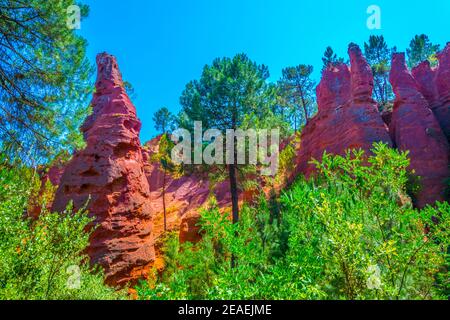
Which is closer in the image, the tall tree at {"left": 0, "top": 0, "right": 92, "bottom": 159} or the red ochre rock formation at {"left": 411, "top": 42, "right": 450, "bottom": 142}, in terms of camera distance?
the tall tree at {"left": 0, "top": 0, "right": 92, "bottom": 159}

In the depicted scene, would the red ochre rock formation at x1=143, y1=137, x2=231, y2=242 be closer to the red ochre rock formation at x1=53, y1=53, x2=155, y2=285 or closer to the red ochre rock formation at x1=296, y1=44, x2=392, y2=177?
the red ochre rock formation at x1=53, y1=53, x2=155, y2=285

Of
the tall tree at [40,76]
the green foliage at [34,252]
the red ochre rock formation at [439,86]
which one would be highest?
the red ochre rock formation at [439,86]

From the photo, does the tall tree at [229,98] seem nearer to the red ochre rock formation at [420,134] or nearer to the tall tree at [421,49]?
the red ochre rock formation at [420,134]

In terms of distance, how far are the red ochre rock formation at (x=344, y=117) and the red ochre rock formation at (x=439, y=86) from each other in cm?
548

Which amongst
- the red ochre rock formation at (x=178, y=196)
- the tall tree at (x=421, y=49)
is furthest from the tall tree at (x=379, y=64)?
the red ochre rock formation at (x=178, y=196)

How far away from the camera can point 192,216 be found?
62.5 feet

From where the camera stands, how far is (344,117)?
21.4 m

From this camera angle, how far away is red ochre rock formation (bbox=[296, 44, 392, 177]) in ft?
64.0

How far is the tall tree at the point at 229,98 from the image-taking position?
15211 mm

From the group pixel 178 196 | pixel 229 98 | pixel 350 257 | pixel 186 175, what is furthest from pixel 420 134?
pixel 178 196

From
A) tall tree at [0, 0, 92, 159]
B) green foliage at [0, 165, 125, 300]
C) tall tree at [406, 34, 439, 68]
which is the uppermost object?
tall tree at [406, 34, 439, 68]

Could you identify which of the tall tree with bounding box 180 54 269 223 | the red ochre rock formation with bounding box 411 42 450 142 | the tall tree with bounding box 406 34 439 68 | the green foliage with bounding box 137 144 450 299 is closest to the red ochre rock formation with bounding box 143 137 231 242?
the tall tree with bounding box 180 54 269 223

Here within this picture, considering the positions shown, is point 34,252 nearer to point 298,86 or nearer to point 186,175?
point 186,175

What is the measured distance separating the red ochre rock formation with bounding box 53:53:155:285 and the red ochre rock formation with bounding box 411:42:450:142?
24.4 m
